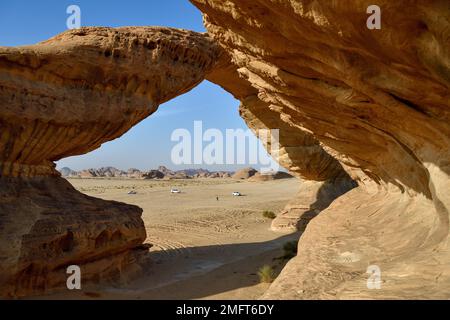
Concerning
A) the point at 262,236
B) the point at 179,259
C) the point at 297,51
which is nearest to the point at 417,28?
the point at 297,51

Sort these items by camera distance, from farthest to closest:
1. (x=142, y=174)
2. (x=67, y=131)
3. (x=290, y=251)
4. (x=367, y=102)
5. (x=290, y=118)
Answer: (x=142, y=174) → (x=290, y=251) → (x=67, y=131) → (x=290, y=118) → (x=367, y=102)

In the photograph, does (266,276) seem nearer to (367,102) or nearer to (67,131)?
(367,102)

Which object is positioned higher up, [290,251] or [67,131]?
[67,131]

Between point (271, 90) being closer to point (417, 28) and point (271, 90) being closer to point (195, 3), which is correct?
point (195, 3)

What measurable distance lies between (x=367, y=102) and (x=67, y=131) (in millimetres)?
7227

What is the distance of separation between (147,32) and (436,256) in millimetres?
8800

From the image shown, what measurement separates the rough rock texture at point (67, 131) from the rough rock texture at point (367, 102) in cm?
504

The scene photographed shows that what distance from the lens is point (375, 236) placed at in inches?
217

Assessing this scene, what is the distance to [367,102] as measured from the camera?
4.39 meters

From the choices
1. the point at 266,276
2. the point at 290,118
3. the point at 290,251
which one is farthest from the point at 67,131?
the point at 290,251

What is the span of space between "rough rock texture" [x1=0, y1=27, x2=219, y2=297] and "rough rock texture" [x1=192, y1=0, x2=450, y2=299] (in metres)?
5.04

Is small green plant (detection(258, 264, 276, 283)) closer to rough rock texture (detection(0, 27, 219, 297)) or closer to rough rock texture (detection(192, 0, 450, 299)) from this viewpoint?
rough rock texture (detection(192, 0, 450, 299))

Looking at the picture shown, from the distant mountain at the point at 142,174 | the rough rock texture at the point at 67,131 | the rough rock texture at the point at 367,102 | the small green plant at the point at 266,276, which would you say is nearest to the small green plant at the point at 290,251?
the small green plant at the point at 266,276

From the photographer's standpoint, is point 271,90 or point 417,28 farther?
point 271,90
